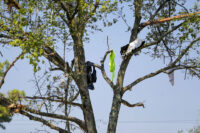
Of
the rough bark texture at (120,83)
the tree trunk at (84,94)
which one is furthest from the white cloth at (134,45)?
the tree trunk at (84,94)

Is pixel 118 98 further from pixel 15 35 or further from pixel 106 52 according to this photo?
pixel 15 35

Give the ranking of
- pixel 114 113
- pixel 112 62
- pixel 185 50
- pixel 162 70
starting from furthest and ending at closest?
pixel 162 70 → pixel 185 50 → pixel 114 113 → pixel 112 62

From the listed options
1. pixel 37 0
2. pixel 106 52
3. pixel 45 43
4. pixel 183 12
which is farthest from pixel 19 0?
pixel 183 12

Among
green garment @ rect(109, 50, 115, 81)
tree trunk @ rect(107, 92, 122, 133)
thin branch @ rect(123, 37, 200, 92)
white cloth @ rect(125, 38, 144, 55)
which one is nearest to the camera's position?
green garment @ rect(109, 50, 115, 81)

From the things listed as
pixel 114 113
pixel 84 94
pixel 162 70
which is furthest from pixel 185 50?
pixel 84 94

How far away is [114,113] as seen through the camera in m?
7.05

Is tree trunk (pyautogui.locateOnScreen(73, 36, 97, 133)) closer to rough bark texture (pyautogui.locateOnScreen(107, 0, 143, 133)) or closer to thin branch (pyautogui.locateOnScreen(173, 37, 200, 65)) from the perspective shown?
rough bark texture (pyautogui.locateOnScreen(107, 0, 143, 133))

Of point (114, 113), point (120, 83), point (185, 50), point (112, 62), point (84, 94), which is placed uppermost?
point (185, 50)

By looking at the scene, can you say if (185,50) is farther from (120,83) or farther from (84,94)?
(84,94)

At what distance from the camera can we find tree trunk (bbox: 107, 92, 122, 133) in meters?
6.95

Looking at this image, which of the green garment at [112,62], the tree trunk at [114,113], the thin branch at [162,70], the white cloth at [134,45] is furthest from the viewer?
the thin branch at [162,70]

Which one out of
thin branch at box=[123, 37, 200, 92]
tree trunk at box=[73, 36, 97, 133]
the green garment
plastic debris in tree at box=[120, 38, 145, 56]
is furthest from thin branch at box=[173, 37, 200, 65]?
tree trunk at box=[73, 36, 97, 133]

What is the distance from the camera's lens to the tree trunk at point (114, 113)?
6953 millimetres

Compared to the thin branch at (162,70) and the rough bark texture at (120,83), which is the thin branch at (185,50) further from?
the rough bark texture at (120,83)
